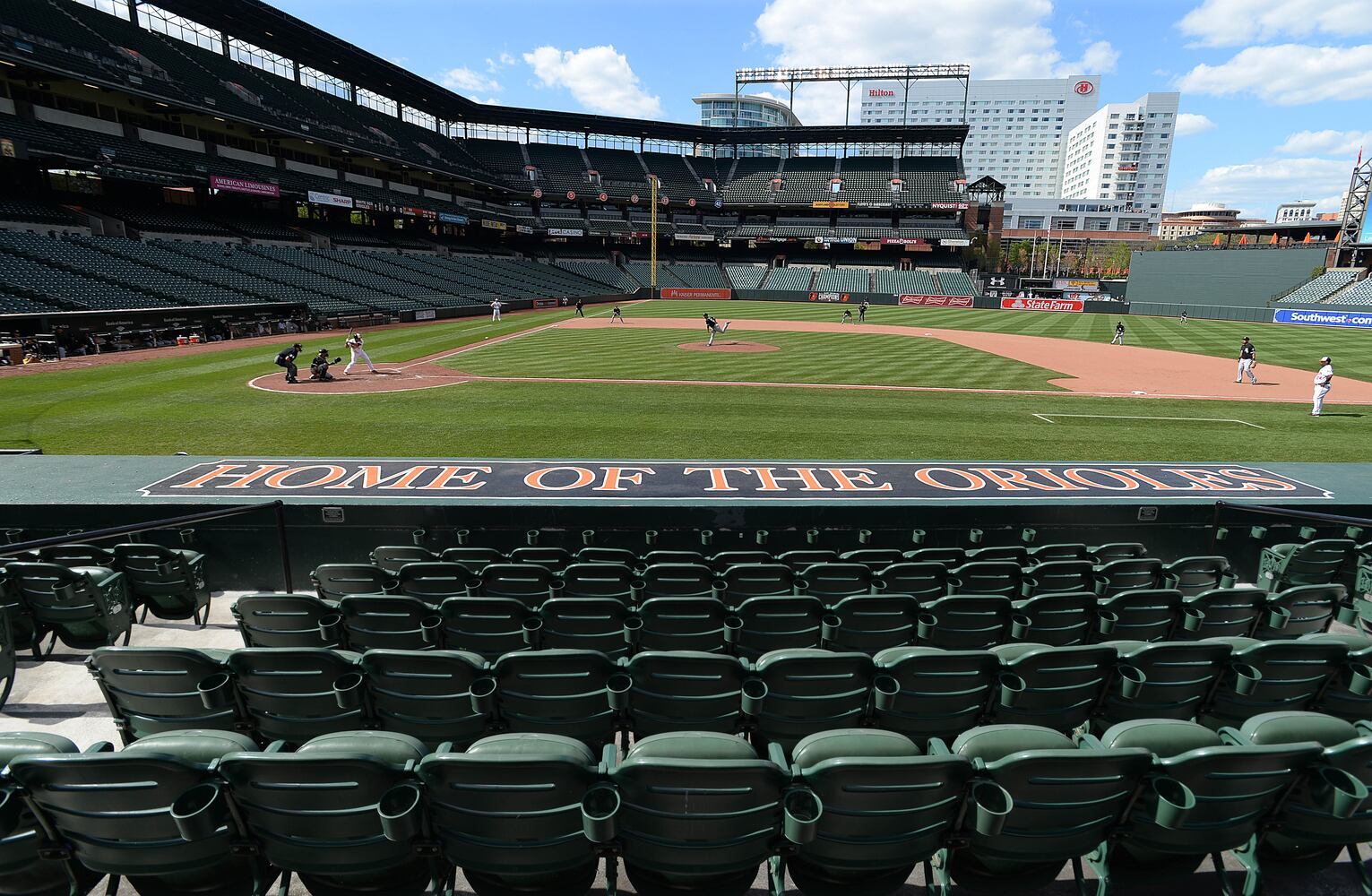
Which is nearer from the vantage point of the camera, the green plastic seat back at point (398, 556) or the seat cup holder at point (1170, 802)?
the seat cup holder at point (1170, 802)

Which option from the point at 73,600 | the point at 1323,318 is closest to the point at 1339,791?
the point at 73,600

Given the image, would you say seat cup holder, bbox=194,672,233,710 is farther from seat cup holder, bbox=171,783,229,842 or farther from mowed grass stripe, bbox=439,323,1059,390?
mowed grass stripe, bbox=439,323,1059,390

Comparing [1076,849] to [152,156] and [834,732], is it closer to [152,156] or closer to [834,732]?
[834,732]

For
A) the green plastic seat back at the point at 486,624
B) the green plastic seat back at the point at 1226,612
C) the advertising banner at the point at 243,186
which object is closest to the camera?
the green plastic seat back at the point at 486,624

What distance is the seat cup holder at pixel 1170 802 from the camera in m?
2.79

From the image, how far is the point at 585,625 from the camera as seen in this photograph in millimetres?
4938

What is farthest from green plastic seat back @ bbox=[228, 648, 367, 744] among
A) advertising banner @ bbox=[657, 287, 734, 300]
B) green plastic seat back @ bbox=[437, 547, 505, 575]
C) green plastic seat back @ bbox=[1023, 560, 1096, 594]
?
advertising banner @ bbox=[657, 287, 734, 300]

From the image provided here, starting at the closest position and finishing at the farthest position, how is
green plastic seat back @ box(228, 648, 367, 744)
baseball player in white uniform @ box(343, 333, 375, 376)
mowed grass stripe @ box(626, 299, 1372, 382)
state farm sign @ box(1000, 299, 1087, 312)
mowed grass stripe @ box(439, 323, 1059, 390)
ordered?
green plastic seat back @ box(228, 648, 367, 744)
baseball player in white uniform @ box(343, 333, 375, 376)
mowed grass stripe @ box(439, 323, 1059, 390)
mowed grass stripe @ box(626, 299, 1372, 382)
state farm sign @ box(1000, 299, 1087, 312)

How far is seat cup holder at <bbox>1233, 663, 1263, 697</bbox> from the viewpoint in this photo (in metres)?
4.00

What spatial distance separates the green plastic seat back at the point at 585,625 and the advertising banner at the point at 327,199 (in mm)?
56545

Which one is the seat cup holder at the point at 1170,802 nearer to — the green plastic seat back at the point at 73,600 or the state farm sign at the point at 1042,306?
the green plastic seat back at the point at 73,600

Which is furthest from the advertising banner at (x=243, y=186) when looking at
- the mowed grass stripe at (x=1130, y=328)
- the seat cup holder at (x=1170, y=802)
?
the seat cup holder at (x=1170, y=802)

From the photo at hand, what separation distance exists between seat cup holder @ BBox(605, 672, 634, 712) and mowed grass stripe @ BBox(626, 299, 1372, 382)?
3695 centimetres

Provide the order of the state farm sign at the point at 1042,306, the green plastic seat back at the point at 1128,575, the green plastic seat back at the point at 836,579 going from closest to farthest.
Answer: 1. the green plastic seat back at the point at 836,579
2. the green plastic seat back at the point at 1128,575
3. the state farm sign at the point at 1042,306
